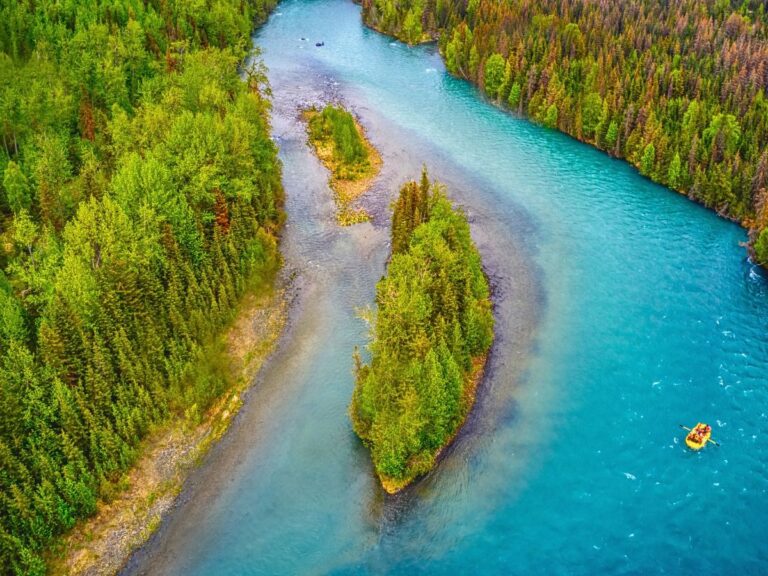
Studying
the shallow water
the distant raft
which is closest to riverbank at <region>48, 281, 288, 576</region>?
the shallow water

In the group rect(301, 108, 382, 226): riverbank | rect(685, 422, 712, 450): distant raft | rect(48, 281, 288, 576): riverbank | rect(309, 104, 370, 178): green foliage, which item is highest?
rect(309, 104, 370, 178): green foliage

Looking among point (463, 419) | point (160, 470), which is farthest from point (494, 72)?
point (160, 470)

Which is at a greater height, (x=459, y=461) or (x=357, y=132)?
(x=357, y=132)

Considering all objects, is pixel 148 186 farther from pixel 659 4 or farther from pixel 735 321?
pixel 659 4

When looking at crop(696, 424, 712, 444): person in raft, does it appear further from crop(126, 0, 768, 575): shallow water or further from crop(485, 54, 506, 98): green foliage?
crop(485, 54, 506, 98): green foliage

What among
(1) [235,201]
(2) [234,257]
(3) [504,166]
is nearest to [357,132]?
(3) [504,166]

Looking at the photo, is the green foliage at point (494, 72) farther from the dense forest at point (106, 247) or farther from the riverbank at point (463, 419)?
the riverbank at point (463, 419)

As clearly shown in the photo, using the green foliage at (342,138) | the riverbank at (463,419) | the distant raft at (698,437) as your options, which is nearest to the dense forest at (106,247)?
the green foliage at (342,138)
